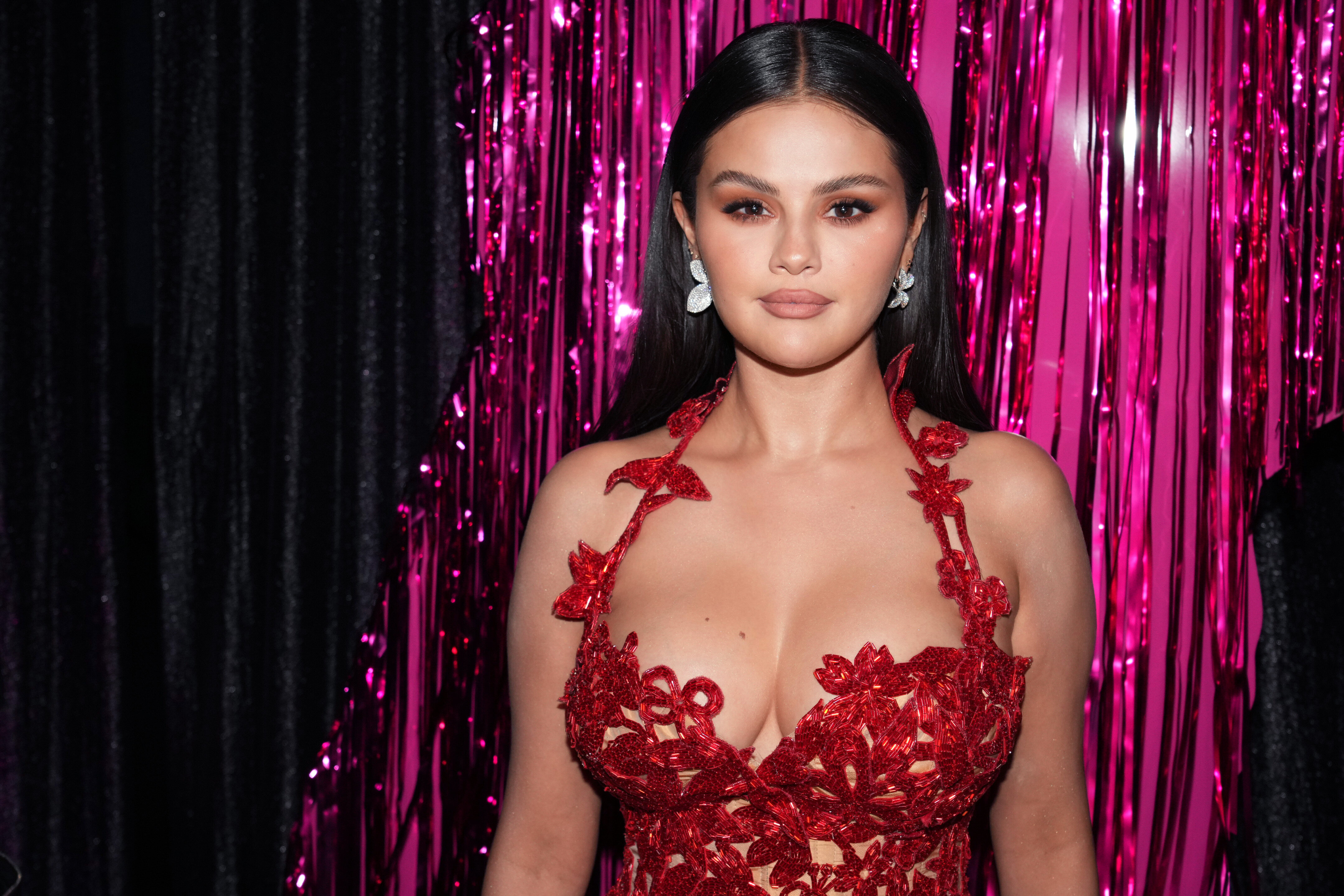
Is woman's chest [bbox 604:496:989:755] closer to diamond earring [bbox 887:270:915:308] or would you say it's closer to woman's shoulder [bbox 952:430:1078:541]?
woman's shoulder [bbox 952:430:1078:541]

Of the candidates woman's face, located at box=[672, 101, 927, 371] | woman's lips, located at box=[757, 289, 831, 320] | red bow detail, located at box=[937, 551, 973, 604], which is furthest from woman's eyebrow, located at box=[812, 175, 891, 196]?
red bow detail, located at box=[937, 551, 973, 604]

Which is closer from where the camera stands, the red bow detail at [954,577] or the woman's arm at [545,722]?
the red bow detail at [954,577]

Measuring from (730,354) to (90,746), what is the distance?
1.47 m

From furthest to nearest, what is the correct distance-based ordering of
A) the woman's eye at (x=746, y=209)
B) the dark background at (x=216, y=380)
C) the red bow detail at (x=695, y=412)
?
A: 1. the dark background at (x=216, y=380)
2. the red bow detail at (x=695, y=412)
3. the woman's eye at (x=746, y=209)

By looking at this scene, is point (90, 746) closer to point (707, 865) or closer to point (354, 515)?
point (354, 515)

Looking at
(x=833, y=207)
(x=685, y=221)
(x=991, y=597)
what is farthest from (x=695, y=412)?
(x=991, y=597)

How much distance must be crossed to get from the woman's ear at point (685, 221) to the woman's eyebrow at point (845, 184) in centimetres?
19

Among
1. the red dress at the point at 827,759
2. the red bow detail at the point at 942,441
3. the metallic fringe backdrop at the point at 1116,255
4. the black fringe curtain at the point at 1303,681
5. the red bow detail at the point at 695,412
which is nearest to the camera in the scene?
the red dress at the point at 827,759

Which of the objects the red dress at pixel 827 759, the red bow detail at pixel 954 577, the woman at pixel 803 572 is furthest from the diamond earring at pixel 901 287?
the red bow detail at pixel 954 577

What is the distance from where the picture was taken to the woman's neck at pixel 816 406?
150 cm

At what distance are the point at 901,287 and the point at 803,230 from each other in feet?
0.62

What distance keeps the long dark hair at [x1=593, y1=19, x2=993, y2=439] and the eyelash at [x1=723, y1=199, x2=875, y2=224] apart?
78 mm

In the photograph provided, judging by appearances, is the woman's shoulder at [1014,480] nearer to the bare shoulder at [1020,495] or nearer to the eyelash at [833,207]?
the bare shoulder at [1020,495]

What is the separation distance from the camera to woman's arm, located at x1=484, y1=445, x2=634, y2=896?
4.95 feet
